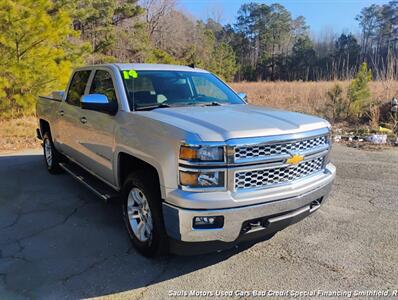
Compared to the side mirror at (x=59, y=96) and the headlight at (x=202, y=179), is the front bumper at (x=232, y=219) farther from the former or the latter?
the side mirror at (x=59, y=96)

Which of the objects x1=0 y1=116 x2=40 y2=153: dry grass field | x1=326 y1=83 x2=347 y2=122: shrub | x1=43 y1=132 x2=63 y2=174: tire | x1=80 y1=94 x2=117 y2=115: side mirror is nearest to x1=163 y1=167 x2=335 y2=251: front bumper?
x1=80 y1=94 x2=117 y2=115: side mirror

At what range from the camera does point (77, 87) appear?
515 cm

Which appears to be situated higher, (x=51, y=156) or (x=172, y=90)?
(x=172, y=90)

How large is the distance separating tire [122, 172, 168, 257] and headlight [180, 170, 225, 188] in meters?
0.43

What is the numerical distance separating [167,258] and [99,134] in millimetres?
1634

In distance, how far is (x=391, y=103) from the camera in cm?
1029

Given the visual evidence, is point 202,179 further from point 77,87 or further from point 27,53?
point 27,53

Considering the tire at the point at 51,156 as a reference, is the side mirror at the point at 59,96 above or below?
above

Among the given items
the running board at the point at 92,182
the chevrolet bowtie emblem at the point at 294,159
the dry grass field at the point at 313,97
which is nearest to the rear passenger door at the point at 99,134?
the running board at the point at 92,182

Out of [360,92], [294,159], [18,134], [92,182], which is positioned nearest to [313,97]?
[360,92]

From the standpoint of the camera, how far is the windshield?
3.86 m

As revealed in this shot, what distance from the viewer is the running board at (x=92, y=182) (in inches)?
155

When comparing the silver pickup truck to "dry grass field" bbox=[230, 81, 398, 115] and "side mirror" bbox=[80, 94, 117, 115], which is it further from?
"dry grass field" bbox=[230, 81, 398, 115]

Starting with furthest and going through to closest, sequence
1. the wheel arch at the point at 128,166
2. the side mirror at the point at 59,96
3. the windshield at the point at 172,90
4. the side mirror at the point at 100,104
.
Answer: the side mirror at the point at 59,96 → the windshield at the point at 172,90 → the side mirror at the point at 100,104 → the wheel arch at the point at 128,166
